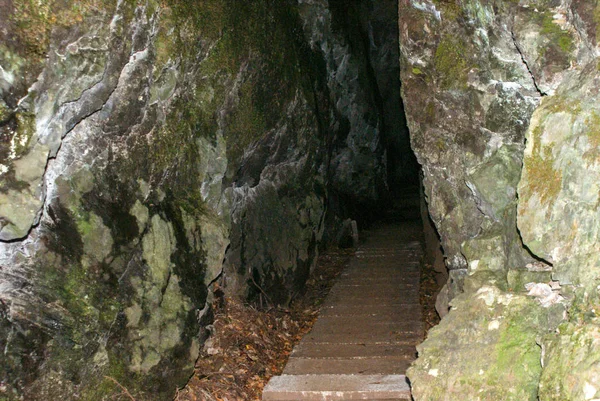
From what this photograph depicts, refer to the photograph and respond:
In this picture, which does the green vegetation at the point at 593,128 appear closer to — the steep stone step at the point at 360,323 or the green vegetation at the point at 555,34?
the green vegetation at the point at 555,34

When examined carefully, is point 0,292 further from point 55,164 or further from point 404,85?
point 404,85

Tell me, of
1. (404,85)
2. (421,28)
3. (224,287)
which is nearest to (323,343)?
(224,287)

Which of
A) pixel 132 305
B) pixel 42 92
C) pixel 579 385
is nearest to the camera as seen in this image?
pixel 579 385

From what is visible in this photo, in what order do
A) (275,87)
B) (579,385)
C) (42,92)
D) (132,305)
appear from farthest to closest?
(275,87) → (132,305) → (42,92) → (579,385)

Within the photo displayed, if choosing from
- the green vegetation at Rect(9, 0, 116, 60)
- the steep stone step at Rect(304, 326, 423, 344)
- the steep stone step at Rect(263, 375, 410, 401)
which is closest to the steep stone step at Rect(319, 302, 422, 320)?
the steep stone step at Rect(304, 326, 423, 344)

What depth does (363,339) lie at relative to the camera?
7477 mm

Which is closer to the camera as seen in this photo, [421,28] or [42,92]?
[42,92]

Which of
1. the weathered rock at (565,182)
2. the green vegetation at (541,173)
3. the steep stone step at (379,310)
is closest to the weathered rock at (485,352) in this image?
the weathered rock at (565,182)

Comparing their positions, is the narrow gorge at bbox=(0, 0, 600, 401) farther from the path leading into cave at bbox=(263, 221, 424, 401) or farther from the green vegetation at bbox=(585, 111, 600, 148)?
the path leading into cave at bbox=(263, 221, 424, 401)

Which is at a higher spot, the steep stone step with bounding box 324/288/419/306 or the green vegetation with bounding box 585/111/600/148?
the green vegetation with bounding box 585/111/600/148

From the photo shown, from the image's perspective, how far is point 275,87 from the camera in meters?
8.58

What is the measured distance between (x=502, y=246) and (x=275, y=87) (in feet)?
14.8

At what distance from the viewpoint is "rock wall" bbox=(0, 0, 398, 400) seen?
13.5ft

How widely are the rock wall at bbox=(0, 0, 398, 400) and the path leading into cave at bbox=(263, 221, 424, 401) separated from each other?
3.88 feet
